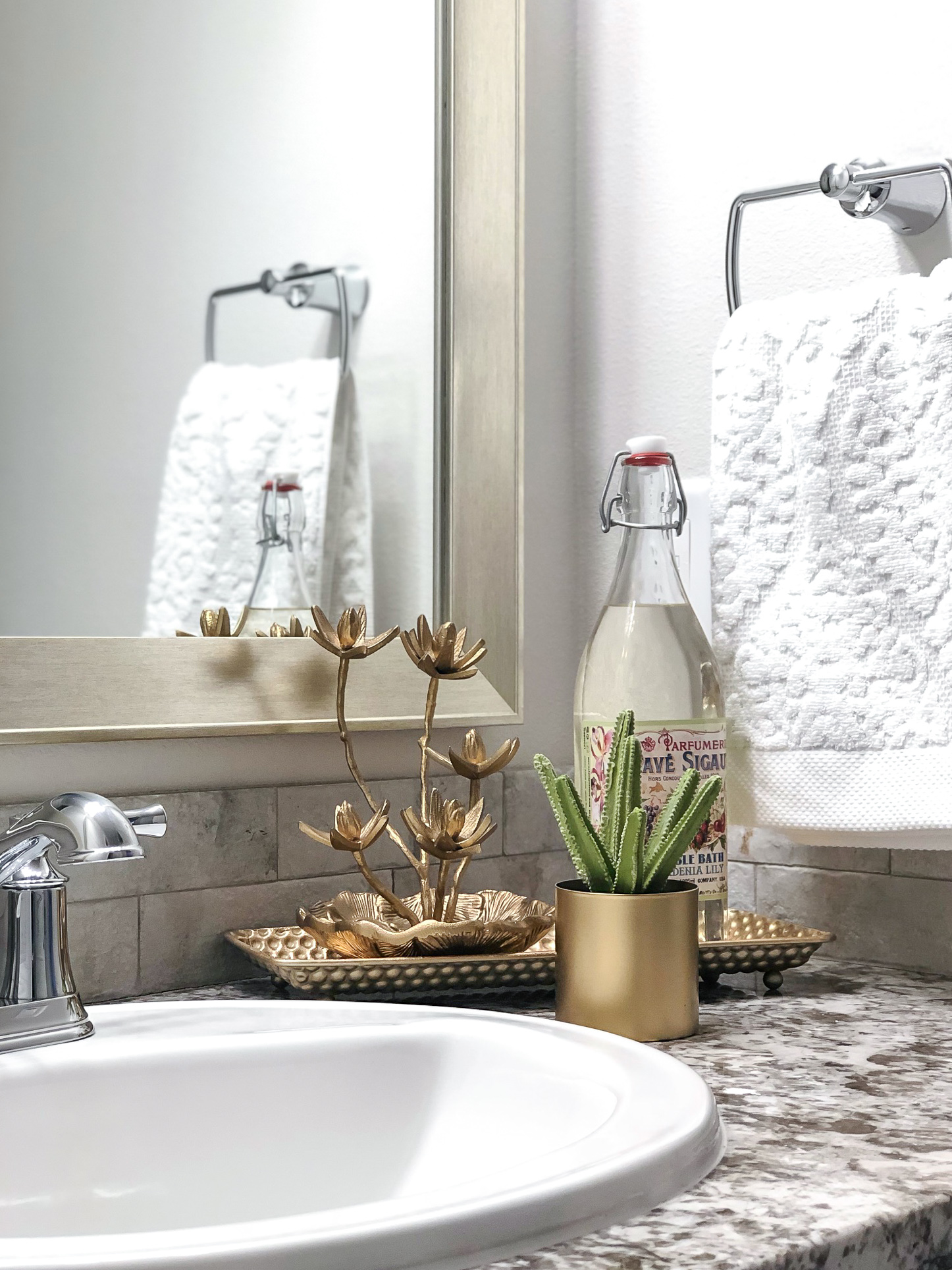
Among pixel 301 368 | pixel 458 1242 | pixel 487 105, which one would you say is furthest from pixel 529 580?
pixel 458 1242

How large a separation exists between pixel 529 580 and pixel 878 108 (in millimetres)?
455

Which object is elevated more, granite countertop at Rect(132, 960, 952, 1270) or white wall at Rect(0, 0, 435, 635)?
white wall at Rect(0, 0, 435, 635)

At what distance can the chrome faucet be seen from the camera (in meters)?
0.70

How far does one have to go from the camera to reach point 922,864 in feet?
3.12

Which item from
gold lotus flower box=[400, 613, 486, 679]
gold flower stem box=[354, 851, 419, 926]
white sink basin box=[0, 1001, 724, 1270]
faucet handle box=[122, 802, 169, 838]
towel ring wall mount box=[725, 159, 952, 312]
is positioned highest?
towel ring wall mount box=[725, 159, 952, 312]

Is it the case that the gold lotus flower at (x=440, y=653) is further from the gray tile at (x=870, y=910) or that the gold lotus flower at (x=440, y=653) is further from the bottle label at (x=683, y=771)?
the gray tile at (x=870, y=910)

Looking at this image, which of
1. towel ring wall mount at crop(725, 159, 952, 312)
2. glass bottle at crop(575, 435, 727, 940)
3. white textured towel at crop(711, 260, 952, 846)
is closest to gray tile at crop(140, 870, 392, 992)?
glass bottle at crop(575, 435, 727, 940)

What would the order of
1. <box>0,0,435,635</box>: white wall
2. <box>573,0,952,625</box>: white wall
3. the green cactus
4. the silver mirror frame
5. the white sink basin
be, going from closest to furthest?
the white sink basin → the green cactus → <box>0,0,435,635</box>: white wall → <box>573,0,952,625</box>: white wall → the silver mirror frame

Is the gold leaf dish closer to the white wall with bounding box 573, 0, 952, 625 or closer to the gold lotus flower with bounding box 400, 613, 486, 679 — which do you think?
the gold lotus flower with bounding box 400, 613, 486, 679

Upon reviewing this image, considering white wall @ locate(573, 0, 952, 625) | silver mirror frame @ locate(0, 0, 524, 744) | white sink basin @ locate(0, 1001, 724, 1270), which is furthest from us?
silver mirror frame @ locate(0, 0, 524, 744)

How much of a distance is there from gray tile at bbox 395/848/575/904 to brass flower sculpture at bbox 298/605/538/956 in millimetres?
123

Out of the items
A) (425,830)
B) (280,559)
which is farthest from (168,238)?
(425,830)

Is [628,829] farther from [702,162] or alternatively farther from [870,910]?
[702,162]

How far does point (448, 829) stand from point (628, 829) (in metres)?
0.15
